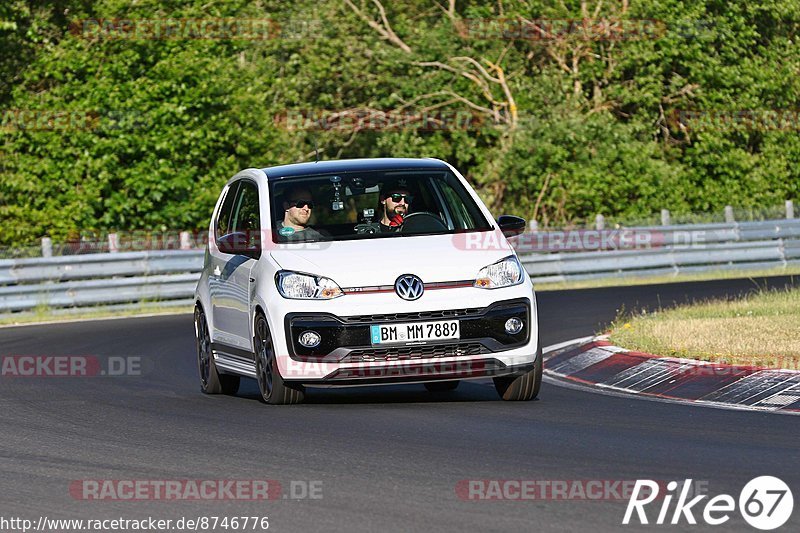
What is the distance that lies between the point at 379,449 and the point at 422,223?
125 inches

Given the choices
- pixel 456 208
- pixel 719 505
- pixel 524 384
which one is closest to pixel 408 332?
pixel 524 384

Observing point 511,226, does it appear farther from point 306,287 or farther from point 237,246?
point 237,246

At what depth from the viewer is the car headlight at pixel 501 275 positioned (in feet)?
35.7

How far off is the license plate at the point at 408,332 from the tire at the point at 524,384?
821 millimetres

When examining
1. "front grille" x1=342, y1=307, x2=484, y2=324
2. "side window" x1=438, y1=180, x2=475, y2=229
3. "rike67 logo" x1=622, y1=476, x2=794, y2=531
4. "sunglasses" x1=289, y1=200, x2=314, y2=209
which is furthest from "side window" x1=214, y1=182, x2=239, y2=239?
"rike67 logo" x1=622, y1=476, x2=794, y2=531

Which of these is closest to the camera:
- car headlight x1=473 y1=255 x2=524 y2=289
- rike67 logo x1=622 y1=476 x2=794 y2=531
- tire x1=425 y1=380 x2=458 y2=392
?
rike67 logo x1=622 y1=476 x2=794 y2=531

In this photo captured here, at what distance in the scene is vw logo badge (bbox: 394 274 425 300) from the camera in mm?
10688

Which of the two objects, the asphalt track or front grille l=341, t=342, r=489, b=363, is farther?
front grille l=341, t=342, r=489, b=363

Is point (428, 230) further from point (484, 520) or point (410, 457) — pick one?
point (484, 520)

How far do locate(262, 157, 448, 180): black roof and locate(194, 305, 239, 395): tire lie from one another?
1.58 metres

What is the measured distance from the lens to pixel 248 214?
1240 cm

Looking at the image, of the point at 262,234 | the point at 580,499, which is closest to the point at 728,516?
the point at 580,499

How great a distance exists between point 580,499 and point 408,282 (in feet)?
12.5

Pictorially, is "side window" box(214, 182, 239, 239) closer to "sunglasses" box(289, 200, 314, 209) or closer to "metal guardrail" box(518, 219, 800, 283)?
"sunglasses" box(289, 200, 314, 209)
